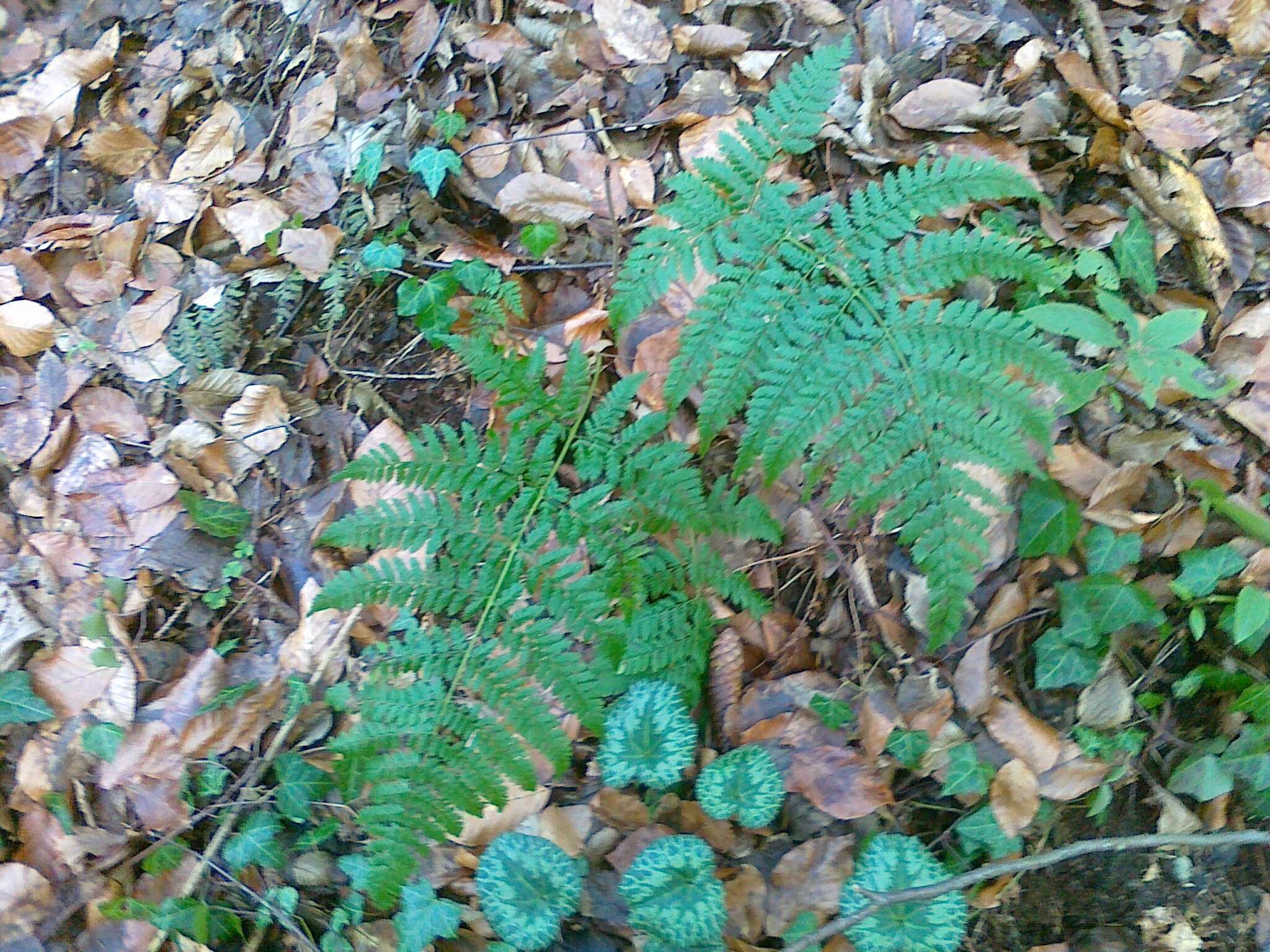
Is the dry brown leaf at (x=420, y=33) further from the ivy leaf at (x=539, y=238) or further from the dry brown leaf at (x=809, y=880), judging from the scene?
the dry brown leaf at (x=809, y=880)

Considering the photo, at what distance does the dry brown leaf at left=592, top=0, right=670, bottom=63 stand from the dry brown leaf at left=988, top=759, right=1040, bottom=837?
2130 mm

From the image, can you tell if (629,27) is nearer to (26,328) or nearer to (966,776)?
(26,328)

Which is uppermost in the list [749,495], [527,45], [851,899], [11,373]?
[527,45]

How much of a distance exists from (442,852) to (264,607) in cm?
81

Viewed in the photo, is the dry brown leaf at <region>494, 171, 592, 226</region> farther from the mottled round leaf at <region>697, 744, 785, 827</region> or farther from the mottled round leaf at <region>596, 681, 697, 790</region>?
the mottled round leaf at <region>697, 744, 785, 827</region>

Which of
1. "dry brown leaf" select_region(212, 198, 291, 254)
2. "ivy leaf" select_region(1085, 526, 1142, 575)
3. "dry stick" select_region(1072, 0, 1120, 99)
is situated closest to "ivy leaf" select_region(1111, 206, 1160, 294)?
"dry stick" select_region(1072, 0, 1120, 99)

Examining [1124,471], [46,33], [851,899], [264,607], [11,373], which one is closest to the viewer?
[851,899]

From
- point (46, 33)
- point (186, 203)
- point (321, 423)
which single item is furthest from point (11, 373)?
point (46, 33)

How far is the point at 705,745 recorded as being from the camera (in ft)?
6.42

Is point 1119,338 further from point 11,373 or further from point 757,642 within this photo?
point 11,373

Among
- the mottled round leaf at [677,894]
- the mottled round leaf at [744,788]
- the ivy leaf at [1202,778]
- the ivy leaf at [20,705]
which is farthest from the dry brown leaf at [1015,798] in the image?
the ivy leaf at [20,705]

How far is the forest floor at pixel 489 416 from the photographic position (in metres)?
1.81

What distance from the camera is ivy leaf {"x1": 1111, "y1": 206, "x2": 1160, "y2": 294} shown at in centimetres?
200

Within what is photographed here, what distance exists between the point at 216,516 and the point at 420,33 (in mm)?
1599
